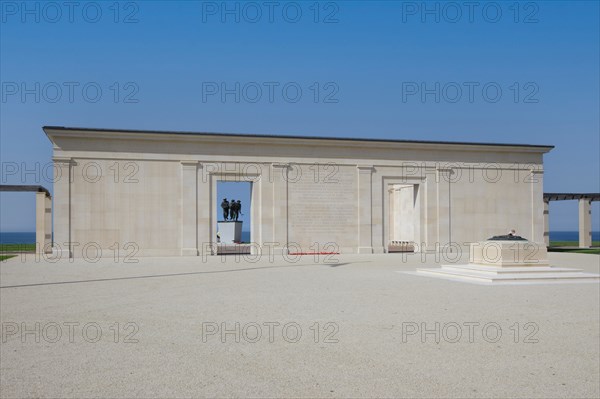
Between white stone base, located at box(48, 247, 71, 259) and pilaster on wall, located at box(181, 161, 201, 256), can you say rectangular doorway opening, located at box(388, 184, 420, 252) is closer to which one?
pilaster on wall, located at box(181, 161, 201, 256)

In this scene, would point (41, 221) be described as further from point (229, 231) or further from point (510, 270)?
point (510, 270)

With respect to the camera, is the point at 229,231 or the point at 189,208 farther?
the point at 229,231

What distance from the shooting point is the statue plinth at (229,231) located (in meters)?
48.6

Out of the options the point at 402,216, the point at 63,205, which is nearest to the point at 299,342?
the point at 63,205

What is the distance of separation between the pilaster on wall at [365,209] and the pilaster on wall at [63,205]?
1745 centimetres

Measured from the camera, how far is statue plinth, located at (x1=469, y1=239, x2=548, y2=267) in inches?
804

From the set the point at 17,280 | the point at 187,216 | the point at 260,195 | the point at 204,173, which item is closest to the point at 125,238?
the point at 187,216

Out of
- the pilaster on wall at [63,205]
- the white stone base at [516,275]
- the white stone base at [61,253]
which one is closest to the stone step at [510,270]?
the white stone base at [516,275]

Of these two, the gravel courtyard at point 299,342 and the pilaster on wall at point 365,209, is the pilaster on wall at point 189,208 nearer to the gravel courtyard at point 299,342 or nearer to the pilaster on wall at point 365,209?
the pilaster on wall at point 365,209

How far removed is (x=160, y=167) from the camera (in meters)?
35.9

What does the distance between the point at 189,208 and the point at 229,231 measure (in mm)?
12916

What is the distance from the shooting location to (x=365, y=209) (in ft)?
127

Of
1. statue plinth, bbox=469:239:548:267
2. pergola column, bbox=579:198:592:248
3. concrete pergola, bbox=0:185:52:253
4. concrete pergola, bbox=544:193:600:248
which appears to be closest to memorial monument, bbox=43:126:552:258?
concrete pergola, bbox=0:185:52:253

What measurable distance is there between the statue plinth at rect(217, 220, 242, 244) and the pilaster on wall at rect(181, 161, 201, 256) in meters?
12.4
